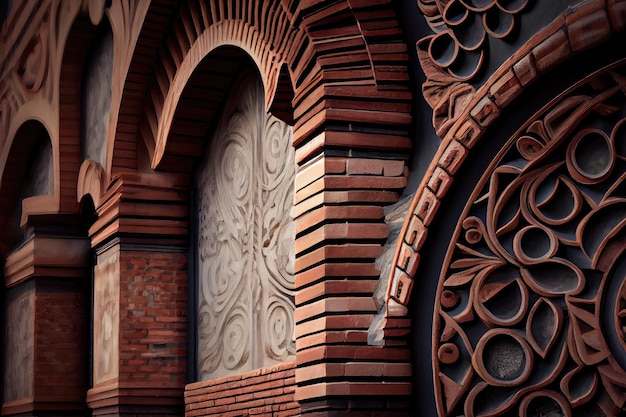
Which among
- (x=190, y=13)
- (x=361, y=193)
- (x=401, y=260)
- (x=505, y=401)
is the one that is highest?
(x=190, y=13)

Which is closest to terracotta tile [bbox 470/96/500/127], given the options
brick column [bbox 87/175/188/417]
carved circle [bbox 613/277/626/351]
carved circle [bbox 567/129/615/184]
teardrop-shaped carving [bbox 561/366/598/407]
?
carved circle [bbox 567/129/615/184]

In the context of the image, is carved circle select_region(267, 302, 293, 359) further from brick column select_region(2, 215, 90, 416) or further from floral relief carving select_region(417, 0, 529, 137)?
brick column select_region(2, 215, 90, 416)

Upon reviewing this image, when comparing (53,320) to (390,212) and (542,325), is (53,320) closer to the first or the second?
(390,212)

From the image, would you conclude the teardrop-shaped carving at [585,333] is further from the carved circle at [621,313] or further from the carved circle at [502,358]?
the carved circle at [502,358]

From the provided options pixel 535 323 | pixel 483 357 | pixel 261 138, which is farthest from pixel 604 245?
pixel 261 138

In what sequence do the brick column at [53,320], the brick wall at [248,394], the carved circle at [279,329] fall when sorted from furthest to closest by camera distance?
the brick column at [53,320] < the carved circle at [279,329] < the brick wall at [248,394]

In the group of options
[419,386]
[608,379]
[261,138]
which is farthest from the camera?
[261,138]

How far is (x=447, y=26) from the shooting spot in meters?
4.45

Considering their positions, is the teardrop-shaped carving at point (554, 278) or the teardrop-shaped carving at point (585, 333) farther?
the teardrop-shaped carving at point (554, 278)

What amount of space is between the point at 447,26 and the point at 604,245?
1.21m

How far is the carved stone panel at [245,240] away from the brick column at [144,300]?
0.17 m

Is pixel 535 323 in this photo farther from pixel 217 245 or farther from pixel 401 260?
pixel 217 245

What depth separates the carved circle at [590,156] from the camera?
3768 millimetres

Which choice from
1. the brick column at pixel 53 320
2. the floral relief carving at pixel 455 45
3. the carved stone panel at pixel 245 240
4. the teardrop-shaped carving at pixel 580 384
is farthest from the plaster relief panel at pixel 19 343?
the teardrop-shaped carving at pixel 580 384
